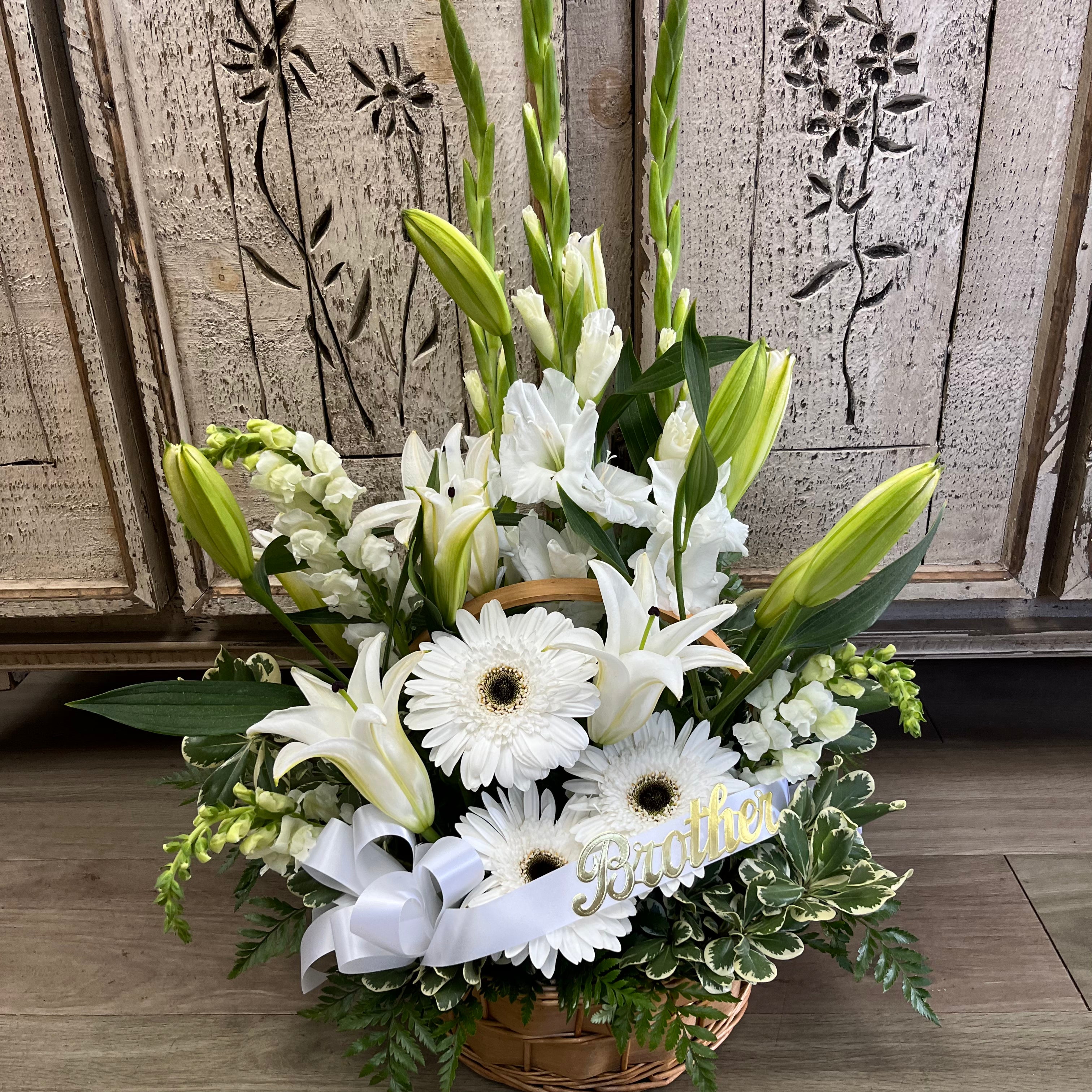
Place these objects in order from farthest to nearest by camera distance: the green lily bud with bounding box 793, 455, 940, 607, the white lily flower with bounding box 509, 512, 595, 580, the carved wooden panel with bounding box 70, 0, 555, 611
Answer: the carved wooden panel with bounding box 70, 0, 555, 611 < the white lily flower with bounding box 509, 512, 595, 580 < the green lily bud with bounding box 793, 455, 940, 607

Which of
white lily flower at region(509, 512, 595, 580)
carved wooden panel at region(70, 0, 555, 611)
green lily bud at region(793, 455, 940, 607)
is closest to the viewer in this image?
green lily bud at region(793, 455, 940, 607)

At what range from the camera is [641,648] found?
0.51 metres

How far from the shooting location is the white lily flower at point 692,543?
0.52 metres

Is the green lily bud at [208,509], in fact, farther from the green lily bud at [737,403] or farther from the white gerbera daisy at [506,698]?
the green lily bud at [737,403]

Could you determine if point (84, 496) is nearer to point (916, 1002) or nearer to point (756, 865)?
point (756, 865)

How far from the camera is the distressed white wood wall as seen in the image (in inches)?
26.9

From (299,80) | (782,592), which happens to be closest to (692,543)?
(782,592)

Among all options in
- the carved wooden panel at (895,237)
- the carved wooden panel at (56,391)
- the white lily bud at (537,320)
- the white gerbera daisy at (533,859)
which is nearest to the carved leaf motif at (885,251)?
the carved wooden panel at (895,237)

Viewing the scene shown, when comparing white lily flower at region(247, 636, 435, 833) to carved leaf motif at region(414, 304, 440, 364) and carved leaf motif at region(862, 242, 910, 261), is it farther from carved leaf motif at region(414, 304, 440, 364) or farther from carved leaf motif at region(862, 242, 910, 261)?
carved leaf motif at region(862, 242, 910, 261)

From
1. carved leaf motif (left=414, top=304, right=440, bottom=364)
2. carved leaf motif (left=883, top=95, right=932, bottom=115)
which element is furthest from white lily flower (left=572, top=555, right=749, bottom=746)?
carved leaf motif (left=883, top=95, right=932, bottom=115)

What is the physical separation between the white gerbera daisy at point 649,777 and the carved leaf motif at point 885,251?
45cm

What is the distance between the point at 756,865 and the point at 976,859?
1.23 feet

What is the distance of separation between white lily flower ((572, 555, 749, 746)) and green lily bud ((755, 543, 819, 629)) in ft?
0.16

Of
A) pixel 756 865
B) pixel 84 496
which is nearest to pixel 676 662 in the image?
pixel 756 865
